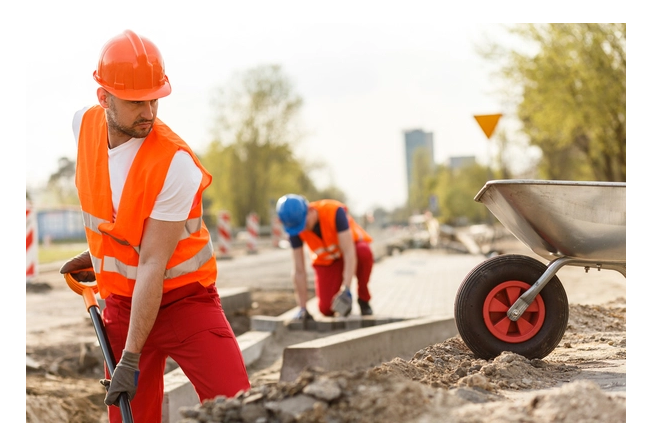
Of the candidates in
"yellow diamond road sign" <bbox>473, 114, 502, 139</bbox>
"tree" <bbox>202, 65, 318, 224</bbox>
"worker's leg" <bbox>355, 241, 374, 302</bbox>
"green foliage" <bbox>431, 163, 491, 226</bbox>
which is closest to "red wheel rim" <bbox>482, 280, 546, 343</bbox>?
"worker's leg" <bbox>355, 241, 374, 302</bbox>

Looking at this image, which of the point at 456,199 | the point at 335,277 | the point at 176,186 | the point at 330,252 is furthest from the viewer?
the point at 456,199

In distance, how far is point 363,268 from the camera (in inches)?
327

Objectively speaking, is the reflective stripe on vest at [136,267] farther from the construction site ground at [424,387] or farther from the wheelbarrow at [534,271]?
the wheelbarrow at [534,271]

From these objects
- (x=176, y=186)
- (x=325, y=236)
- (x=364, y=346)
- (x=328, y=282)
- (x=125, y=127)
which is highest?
(x=125, y=127)

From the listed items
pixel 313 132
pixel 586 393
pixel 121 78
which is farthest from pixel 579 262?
pixel 313 132

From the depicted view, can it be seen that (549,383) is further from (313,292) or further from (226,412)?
(313,292)

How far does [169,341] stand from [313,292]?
8464mm

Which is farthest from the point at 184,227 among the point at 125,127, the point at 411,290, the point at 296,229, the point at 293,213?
the point at 411,290

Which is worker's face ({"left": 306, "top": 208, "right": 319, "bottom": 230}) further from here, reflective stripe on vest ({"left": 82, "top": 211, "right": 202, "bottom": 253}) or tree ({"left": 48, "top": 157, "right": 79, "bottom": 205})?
tree ({"left": 48, "top": 157, "right": 79, "bottom": 205})

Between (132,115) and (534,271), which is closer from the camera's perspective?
(132,115)

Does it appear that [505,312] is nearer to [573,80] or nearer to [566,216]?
[566,216]

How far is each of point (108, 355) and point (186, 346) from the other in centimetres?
37

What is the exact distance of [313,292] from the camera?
38.9 feet

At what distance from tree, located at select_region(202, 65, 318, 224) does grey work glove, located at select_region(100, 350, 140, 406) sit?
1641 inches
